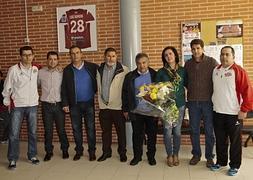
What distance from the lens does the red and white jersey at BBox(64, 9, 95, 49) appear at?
18.0 ft

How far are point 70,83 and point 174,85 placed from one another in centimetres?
141

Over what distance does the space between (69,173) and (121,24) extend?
2.39 m

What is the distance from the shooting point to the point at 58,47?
5.67 metres

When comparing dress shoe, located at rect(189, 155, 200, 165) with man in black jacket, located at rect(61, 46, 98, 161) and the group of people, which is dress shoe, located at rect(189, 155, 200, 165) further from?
man in black jacket, located at rect(61, 46, 98, 161)

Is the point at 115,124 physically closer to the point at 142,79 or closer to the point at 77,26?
the point at 142,79

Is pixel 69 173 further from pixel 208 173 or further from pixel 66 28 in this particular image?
pixel 66 28

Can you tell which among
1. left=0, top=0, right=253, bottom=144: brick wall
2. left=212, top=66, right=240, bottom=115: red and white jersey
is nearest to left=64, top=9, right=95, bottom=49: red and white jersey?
left=0, top=0, right=253, bottom=144: brick wall

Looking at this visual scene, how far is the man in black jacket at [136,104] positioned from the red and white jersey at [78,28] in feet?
5.21

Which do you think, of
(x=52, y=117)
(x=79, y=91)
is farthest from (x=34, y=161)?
(x=79, y=91)

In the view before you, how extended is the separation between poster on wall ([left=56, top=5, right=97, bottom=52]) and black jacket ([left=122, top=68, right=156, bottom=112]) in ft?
4.81

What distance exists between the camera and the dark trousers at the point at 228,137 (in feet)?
12.4

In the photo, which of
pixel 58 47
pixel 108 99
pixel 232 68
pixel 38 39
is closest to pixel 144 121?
pixel 108 99

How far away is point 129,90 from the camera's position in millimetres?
4238

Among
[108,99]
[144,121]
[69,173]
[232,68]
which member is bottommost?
[69,173]
